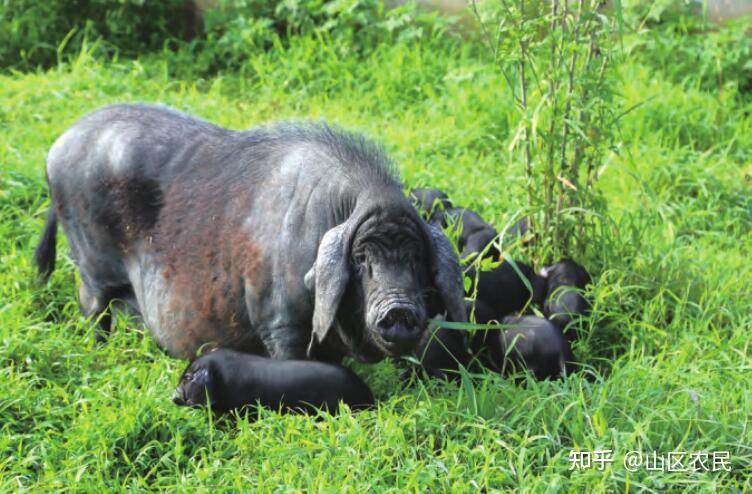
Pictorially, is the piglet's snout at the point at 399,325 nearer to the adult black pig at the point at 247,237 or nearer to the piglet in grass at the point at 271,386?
the adult black pig at the point at 247,237

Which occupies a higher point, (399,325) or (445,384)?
(399,325)

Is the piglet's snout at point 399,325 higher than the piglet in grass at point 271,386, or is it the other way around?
the piglet's snout at point 399,325

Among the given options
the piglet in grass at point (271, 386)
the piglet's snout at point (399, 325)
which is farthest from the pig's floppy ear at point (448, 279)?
the piglet in grass at point (271, 386)

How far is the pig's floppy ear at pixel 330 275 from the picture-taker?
157 inches

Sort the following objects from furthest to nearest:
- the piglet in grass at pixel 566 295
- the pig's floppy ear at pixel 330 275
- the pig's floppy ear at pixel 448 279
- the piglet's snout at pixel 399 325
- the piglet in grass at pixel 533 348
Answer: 1. the piglet in grass at pixel 566 295
2. the piglet in grass at pixel 533 348
3. the pig's floppy ear at pixel 448 279
4. the pig's floppy ear at pixel 330 275
5. the piglet's snout at pixel 399 325

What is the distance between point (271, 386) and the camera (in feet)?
13.5

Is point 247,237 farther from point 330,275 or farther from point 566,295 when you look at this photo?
point 566,295

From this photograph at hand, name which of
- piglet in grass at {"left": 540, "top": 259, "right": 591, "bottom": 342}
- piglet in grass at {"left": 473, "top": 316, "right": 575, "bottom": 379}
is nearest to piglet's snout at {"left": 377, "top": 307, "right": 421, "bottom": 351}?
piglet in grass at {"left": 473, "top": 316, "right": 575, "bottom": 379}

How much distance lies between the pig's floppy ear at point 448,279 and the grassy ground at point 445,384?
344 millimetres

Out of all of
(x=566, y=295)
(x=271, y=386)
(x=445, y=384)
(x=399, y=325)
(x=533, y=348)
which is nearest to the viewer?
(x=399, y=325)

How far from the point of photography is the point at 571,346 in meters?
4.77

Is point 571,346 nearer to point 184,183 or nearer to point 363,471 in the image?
point 363,471

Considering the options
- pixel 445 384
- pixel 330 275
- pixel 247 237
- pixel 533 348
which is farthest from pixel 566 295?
pixel 247 237

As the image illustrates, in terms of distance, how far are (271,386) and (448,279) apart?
821 mm
